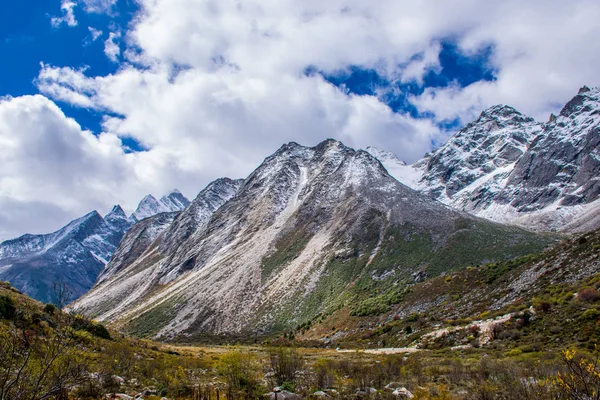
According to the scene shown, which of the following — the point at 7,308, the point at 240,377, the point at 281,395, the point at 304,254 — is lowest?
the point at 281,395

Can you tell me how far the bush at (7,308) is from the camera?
22141 millimetres

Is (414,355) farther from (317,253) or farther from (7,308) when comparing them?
(317,253)

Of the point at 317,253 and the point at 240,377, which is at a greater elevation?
the point at 317,253

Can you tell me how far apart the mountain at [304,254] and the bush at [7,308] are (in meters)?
65.1

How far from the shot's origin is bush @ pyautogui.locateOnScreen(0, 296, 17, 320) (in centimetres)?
2214

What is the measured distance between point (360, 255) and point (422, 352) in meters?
73.5

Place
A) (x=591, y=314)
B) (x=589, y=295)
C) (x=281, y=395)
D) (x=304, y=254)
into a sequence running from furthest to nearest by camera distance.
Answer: (x=304, y=254)
(x=589, y=295)
(x=591, y=314)
(x=281, y=395)

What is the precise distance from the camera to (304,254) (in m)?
117

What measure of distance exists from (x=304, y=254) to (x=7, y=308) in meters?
96.6

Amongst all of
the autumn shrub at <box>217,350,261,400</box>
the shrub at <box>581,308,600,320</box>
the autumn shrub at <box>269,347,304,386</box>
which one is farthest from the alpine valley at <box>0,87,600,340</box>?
the autumn shrub at <box>217,350,261,400</box>

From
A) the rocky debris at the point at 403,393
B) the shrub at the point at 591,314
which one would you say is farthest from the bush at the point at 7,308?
the shrub at the point at 591,314

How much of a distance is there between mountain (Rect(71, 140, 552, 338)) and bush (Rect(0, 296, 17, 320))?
65.1 metres

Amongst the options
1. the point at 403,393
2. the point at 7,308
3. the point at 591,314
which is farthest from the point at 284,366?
the point at 591,314

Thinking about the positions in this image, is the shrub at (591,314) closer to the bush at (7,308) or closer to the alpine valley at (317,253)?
the alpine valley at (317,253)
